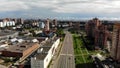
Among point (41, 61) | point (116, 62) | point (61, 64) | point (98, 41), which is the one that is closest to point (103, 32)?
point (98, 41)

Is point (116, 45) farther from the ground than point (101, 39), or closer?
farther from the ground

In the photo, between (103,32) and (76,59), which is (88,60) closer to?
(76,59)

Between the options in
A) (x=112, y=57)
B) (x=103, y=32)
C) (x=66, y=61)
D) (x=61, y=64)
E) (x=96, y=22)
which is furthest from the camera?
(x=96, y=22)

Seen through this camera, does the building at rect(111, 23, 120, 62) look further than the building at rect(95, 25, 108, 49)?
No

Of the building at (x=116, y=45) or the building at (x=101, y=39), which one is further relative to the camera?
the building at (x=101, y=39)

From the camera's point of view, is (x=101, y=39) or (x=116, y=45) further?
(x=101, y=39)

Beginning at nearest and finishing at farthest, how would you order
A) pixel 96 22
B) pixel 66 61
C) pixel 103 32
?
pixel 66 61 → pixel 103 32 → pixel 96 22

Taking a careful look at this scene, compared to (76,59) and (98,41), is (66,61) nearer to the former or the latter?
(76,59)

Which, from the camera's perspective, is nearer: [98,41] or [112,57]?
[112,57]

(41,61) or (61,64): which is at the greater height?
(41,61)

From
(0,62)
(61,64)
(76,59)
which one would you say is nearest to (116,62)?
(76,59)
